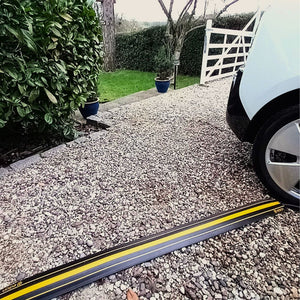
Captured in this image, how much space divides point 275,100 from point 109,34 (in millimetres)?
7883

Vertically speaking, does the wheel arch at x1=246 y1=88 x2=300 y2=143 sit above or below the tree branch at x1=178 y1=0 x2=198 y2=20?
below

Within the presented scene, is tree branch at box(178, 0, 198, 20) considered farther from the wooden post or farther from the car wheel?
the car wheel

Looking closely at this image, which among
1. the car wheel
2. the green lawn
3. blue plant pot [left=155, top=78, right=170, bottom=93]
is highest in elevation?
the car wheel

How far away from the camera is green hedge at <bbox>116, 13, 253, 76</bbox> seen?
6828 mm

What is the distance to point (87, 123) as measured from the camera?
119 inches

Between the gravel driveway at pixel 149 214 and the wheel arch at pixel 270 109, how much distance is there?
41cm

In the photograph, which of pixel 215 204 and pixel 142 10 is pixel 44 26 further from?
pixel 142 10

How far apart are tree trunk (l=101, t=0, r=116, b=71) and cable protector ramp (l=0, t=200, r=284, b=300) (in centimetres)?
770

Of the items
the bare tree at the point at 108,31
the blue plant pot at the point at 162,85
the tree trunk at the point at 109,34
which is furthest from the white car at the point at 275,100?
the tree trunk at the point at 109,34

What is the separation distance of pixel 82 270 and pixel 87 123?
2.20 meters

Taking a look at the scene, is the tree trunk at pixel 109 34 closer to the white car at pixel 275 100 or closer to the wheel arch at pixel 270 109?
the white car at pixel 275 100

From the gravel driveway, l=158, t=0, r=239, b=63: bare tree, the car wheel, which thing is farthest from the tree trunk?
the car wheel

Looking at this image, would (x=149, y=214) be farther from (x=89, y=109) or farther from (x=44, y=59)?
(x=89, y=109)

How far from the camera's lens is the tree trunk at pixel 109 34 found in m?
7.46
